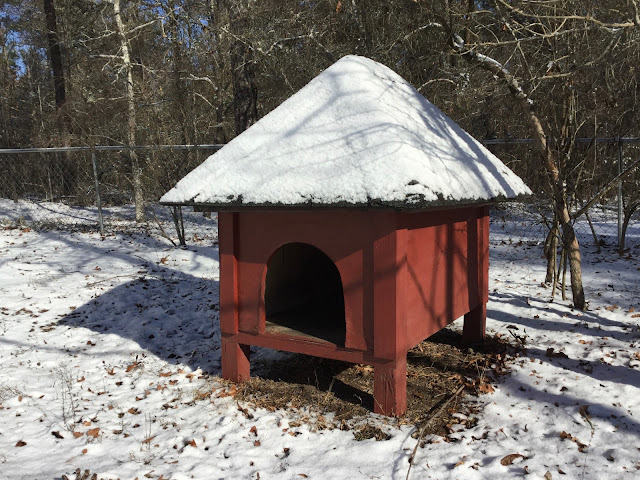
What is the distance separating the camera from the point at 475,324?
16.5 ft

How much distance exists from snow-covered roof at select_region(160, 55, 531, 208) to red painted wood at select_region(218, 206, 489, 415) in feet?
1.01

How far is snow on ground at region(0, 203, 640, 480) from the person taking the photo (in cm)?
295

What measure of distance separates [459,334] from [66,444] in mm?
3826

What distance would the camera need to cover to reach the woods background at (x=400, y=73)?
17.9 feet

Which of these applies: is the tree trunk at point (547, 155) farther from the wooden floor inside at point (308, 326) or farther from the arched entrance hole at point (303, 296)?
the wooden floor inside at point (308, 326)

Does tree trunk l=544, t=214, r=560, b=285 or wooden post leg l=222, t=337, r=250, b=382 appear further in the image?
tree trunk l=544, t=214, r=560, b=285

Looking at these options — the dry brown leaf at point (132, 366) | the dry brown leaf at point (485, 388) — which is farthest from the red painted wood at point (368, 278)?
the dry brown leaf at point (132, 366)

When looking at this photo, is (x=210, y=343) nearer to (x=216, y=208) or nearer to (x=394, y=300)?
(x=216, y=208)

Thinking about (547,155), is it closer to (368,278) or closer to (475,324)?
(475,324)

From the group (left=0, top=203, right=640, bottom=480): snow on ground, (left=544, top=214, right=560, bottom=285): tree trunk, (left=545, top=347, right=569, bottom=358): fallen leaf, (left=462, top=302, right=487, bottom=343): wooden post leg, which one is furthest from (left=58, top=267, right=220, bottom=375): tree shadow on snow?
(left=544, top=214, right=560, bottom=285): tree trunk

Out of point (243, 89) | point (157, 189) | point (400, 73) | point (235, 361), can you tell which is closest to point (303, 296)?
point (235, 361)

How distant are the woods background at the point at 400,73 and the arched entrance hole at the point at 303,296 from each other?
2.57 metres

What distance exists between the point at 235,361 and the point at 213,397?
34 centimetres

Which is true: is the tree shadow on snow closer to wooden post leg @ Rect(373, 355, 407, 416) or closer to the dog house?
the dog house
